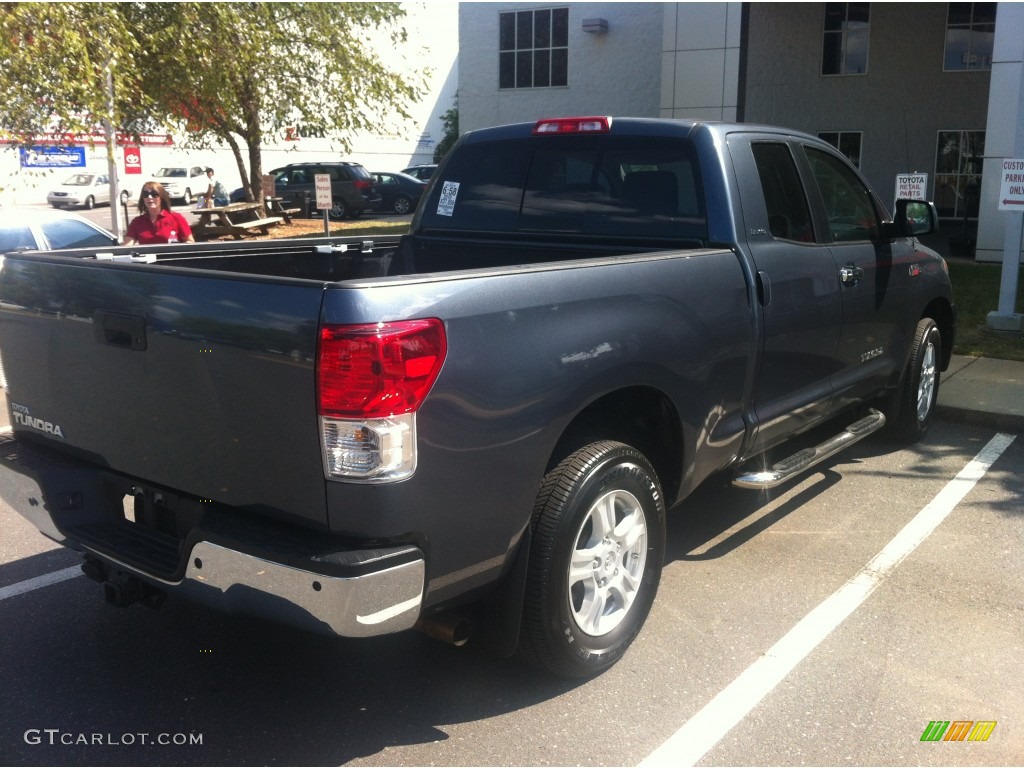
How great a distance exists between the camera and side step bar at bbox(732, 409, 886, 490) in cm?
427

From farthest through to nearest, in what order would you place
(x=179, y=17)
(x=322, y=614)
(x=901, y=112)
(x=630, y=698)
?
(x=901, y=112) → (x=179, y=17) → (x=630, y=698) → (x=322, y=614)

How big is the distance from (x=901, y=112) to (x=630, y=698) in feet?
78.2

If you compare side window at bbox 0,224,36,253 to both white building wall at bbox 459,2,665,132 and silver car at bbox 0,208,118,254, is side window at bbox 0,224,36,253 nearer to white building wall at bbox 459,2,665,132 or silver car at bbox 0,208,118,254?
silver car at bbox 0,208,118,254

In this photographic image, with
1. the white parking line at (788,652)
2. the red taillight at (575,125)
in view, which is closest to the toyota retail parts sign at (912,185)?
the white parking line at (788,652)

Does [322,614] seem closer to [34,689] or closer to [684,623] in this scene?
[34,689]

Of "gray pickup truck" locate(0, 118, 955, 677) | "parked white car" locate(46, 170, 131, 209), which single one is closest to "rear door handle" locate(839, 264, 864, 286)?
"gray pickup truck" locate(0, 118, 955, 677)

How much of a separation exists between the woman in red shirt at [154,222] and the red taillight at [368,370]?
783 centimetres

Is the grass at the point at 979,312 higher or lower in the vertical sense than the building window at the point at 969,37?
lower

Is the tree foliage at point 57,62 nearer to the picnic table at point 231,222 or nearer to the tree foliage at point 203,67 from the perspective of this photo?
the tree foliage at point 203,67

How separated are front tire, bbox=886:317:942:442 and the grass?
2.23 metres

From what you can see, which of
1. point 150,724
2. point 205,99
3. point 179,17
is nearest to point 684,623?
point 150,724

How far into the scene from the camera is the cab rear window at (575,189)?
438cm

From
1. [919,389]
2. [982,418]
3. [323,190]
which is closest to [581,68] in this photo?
[323,190]

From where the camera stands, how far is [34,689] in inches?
137
